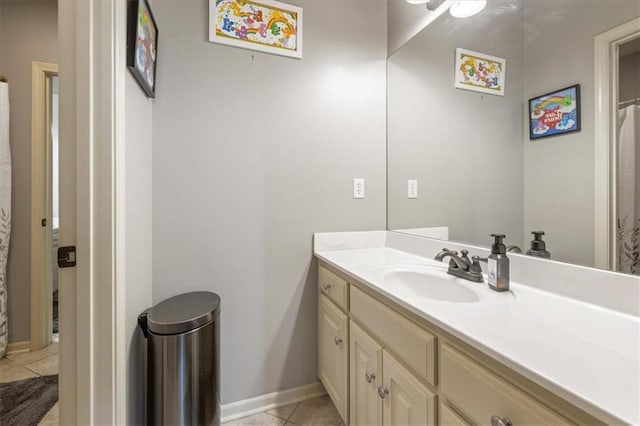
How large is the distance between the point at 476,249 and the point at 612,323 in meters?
0.51

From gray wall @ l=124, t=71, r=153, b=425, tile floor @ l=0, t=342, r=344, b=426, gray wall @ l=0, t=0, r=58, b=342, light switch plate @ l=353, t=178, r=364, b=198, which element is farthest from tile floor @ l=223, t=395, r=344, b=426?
gray wall @ l=0, t=0, r=58, b=342

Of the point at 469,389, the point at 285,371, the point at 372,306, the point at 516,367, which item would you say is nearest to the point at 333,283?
the point at 372,306

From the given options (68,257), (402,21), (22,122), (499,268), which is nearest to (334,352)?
(499,268)

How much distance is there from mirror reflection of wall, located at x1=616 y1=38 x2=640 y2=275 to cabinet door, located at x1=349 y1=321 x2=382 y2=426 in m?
0.77

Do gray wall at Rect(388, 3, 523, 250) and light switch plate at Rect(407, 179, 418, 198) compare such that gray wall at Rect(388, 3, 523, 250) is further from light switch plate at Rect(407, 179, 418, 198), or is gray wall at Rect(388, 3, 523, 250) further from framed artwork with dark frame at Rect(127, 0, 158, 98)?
framed artwork with dark frame at Rect(127, 0, 158, 98)

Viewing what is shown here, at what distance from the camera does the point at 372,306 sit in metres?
0.99

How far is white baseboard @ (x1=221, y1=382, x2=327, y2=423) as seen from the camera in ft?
4.64

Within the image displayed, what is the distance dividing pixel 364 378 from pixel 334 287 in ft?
1.30

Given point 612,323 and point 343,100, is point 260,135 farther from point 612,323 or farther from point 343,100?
point 612,323

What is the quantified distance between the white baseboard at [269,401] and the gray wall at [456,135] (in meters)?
1.08

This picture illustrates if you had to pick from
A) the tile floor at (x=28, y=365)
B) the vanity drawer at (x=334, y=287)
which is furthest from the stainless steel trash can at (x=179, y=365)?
A: the tile floor at (x=28, y=365)

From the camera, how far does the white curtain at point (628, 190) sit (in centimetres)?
75

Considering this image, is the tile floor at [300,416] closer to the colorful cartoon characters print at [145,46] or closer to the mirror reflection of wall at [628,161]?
the mirror reflection of wall at [628,161]

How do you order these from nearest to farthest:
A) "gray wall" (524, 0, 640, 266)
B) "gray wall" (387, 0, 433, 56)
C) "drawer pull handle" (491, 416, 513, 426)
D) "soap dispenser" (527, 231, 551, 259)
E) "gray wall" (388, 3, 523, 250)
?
"drawer pull handle" (491, 416, 513, 426) → "gray wall" (524, 0, 640, 266) → "soap dispenser" (527, 231, 551, 259) → "gray wall" (388, 3, 523, 250) → "gray wall" (387, 0, 433, 56)
